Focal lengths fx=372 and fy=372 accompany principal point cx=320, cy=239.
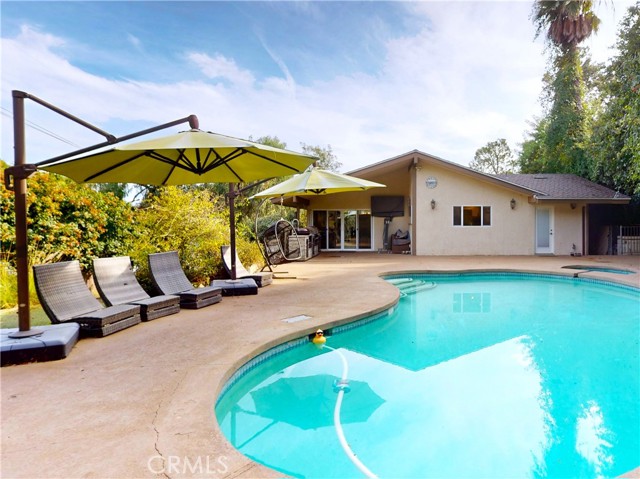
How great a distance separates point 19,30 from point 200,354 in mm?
13302

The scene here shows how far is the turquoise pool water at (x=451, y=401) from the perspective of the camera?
288 centimetres

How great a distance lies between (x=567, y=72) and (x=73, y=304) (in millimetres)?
25058

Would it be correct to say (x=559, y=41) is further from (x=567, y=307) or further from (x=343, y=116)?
(x=567, y=307)

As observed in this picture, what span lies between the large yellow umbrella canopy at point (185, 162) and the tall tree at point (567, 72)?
62.3 feet

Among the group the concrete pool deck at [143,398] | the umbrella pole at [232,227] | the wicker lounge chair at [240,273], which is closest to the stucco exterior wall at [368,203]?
the wicker lounge chair at [240,273]

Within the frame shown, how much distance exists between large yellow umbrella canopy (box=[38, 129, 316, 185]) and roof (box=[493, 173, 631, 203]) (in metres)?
12.5

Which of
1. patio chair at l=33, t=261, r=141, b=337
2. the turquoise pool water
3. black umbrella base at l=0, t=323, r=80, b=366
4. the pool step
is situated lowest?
the turquoise pool water

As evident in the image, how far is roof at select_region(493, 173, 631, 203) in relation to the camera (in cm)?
1462

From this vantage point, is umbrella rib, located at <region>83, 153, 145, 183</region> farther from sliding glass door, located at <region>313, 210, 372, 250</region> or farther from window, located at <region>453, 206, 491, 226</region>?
sliding glass door, located at <region>313, 210, 372, 250</region>

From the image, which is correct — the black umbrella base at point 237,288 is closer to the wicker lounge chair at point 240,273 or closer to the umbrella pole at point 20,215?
the wicker lounge chair at point 240,273

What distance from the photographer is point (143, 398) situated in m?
3.02

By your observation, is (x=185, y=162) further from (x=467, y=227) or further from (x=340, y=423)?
(x=467, y=227)

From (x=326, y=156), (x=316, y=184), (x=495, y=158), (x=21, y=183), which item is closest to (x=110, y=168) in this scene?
(x=21, y=183)

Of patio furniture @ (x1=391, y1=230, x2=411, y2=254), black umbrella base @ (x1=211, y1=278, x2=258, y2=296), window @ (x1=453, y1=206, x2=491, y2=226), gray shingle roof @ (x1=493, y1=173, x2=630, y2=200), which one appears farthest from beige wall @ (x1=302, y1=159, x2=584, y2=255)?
black umbrella base @ (x1=211, y1=278, x2=258, y2=296)
